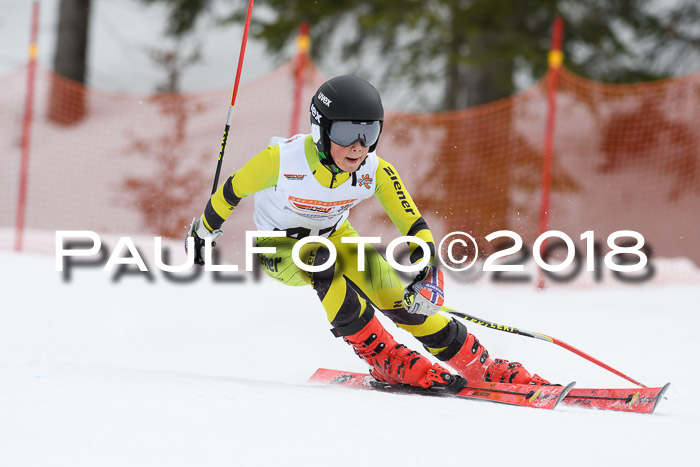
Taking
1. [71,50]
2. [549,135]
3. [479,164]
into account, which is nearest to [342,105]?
[549,135]

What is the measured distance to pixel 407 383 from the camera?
12.2 ft

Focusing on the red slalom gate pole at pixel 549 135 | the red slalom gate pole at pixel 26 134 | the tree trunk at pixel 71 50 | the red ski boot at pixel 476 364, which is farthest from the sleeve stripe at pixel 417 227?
the tree trunk at pixel 71 50

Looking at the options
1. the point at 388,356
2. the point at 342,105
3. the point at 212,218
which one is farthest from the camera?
the point at 388,356

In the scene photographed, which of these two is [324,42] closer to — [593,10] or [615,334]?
[593,10]

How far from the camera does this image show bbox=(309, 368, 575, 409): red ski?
132 inches

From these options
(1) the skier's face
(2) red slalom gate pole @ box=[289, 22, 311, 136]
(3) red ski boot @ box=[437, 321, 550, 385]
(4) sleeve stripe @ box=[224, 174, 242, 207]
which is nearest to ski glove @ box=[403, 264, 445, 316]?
(3) red ski boot @ box=[437, 321, 550, 385]

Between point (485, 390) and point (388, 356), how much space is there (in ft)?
1.74

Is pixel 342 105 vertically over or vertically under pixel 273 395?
over

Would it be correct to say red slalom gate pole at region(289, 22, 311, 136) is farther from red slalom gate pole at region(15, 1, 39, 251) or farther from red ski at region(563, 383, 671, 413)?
red ski at region(563, 383, 671, 413)

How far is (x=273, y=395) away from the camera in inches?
113

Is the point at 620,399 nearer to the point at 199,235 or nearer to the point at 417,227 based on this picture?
the point at 417,227

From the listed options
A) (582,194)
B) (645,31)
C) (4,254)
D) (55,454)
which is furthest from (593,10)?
(55,454)

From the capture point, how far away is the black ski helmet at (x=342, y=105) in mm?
3273

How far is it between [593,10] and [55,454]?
38.4ft
